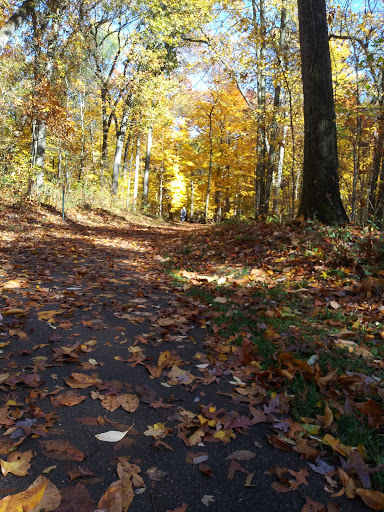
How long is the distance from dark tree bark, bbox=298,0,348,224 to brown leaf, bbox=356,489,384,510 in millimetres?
5221

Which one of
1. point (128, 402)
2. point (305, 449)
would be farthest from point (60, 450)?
point (305, 449)

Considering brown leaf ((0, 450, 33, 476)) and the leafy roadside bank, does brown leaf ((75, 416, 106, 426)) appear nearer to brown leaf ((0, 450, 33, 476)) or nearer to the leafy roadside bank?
brown leaf ((0, 450, 33, 476))

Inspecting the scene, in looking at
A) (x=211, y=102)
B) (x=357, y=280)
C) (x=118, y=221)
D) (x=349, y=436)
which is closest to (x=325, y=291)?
(x=357, y=280)

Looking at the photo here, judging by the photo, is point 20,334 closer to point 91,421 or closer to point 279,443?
point 91,421

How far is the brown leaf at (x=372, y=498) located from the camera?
1.57 meters

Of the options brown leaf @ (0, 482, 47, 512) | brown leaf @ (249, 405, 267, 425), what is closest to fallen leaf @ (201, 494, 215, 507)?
brown leaf @ (249, 405, 267, 425)

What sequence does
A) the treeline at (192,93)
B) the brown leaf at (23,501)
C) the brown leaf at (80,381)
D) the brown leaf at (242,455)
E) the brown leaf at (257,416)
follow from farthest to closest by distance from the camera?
the treeline at (192,93), the brown leaf at (80,381), the brown leaf at (257,416), the brown leaf at (242,455), the brown leaf at (23,501)

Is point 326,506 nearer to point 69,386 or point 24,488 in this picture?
point 24,488

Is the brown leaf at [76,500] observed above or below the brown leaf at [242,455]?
above

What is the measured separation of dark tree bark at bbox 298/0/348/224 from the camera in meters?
6.29

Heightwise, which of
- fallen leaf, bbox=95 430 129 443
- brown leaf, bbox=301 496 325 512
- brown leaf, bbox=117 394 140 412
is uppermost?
brown leaf, bbox=117 394 140 412

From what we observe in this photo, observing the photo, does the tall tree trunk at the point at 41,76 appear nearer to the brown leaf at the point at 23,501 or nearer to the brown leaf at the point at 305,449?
the brown leaf at the point at 23,501

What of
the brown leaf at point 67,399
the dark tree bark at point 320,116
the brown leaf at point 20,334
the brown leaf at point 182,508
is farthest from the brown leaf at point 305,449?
the dark tree bark at point 320,116

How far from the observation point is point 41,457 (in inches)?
67.7
